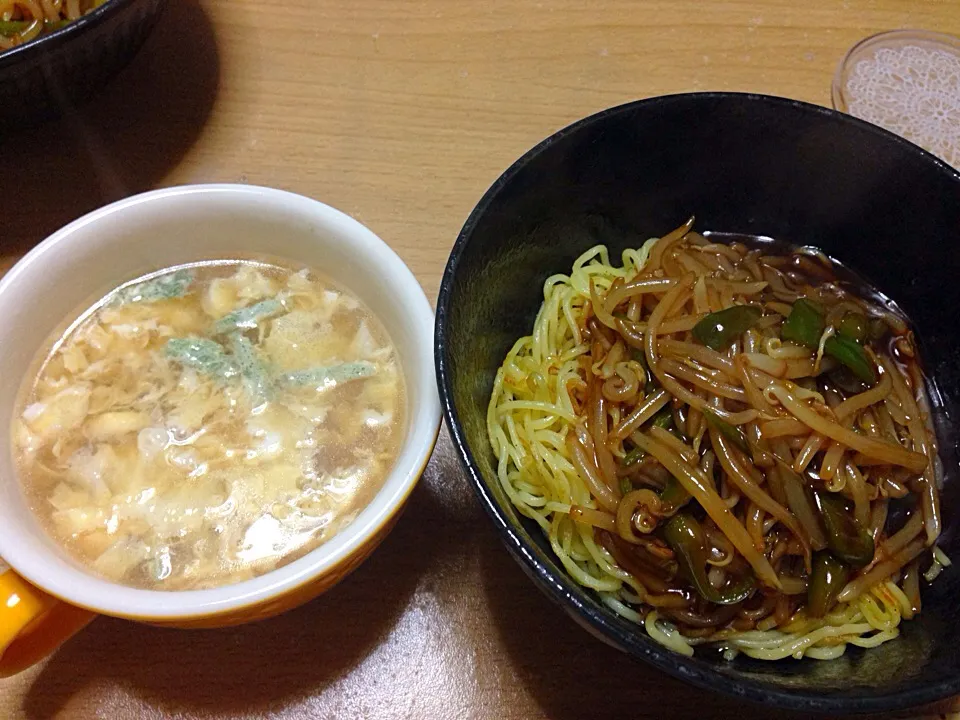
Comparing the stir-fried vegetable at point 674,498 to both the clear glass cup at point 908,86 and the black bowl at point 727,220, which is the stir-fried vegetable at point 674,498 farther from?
the clear glass cup at point 908,86

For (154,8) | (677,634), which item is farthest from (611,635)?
(154,8)

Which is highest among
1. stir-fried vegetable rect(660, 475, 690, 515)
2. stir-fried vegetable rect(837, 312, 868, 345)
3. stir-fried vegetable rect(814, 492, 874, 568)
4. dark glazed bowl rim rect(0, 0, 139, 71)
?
dark glazed bowl rim rect(0, 0, 139, 71)

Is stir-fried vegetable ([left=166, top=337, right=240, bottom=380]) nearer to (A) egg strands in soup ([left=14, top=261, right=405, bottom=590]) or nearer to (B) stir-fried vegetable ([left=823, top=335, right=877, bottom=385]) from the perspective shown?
(A) egg strands in soup ([left=14, top=261, right=405, bottom=590])

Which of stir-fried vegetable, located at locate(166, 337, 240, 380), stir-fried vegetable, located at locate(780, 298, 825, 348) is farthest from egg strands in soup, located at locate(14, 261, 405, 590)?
stir-fried vegetable, located at locate(780, 298, 825, 348)

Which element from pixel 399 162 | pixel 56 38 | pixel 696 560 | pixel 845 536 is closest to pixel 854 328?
pixel 845 536

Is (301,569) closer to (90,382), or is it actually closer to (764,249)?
(90,382)

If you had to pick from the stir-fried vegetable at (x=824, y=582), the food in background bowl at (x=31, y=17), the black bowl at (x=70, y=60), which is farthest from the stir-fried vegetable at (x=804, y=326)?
the food in background bowl at (x=31, y=17)

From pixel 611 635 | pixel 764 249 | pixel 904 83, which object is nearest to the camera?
pixel 611 635
